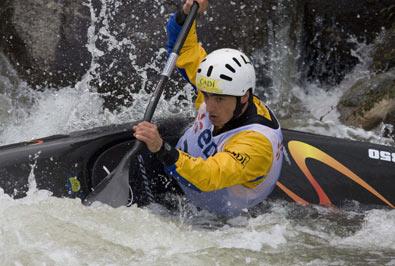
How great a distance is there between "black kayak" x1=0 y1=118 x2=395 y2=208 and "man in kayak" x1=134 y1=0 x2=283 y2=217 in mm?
319

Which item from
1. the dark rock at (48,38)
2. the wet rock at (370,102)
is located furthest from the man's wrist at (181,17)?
the wet rock at (370,102)

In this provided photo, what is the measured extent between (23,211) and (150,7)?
4.00m

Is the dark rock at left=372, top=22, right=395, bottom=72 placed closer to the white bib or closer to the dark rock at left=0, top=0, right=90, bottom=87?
the dark rock at left=0, top=0, right=90, bottom=87

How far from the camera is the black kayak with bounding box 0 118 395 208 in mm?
4379

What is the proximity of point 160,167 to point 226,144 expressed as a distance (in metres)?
0.73

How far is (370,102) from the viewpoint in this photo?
7281 millimetres

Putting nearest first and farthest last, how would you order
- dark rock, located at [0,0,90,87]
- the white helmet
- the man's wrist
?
1. the white helmet
2. the man's wrist
3. dark rock, located at [0,0,90,87]

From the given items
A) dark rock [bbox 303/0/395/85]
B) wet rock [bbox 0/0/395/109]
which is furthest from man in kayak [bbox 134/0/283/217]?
dark rock [bbox 303/0/395/85]

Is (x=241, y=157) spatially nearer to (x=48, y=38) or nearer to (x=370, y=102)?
(x=370, y=102)

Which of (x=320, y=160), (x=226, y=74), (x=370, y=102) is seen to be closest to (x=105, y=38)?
(x=370, y=102)

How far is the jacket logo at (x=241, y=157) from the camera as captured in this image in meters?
3.86

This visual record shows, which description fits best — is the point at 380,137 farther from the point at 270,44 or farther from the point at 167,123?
the point at 167,123

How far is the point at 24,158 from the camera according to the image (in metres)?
4.36

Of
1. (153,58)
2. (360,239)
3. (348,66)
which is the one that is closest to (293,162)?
(360,239)
